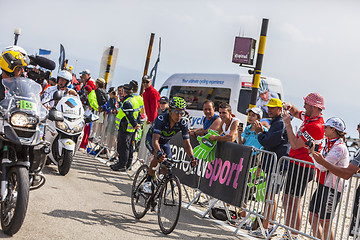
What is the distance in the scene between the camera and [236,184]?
8.82 metres

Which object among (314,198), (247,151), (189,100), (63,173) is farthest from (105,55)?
(314,198)

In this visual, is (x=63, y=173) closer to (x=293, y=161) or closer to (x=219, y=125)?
(x=219, y=125)

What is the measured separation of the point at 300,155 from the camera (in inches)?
321

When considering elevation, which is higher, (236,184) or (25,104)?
(25,104)

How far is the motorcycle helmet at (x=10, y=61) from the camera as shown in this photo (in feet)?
21.8

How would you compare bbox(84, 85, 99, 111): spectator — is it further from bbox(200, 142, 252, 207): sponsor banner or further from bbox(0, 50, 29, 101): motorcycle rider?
bbox(0, 50, 29, 101): motorcycle rider

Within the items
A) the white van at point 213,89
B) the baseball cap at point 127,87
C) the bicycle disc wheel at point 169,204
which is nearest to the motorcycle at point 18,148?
the bicycle disc wheel at point 169,204

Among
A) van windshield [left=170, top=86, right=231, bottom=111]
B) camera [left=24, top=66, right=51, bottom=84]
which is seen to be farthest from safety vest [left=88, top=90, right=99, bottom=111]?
van windshield [left=170, top=86, right=231, bottom=111]

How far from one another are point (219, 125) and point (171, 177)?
291 centimetres

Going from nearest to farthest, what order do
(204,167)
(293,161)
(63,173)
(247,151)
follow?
1. (293,161)
2. (247,151)
3. (204,167)
4. (63,173)

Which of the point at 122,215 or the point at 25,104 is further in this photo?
the point at 122,215

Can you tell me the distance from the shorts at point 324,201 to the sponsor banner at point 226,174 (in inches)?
60.5

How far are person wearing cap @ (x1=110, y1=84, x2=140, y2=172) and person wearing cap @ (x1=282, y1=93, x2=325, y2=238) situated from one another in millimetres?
5719

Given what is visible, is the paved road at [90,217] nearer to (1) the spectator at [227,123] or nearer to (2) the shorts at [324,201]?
(2) the shorts at [324,201]
